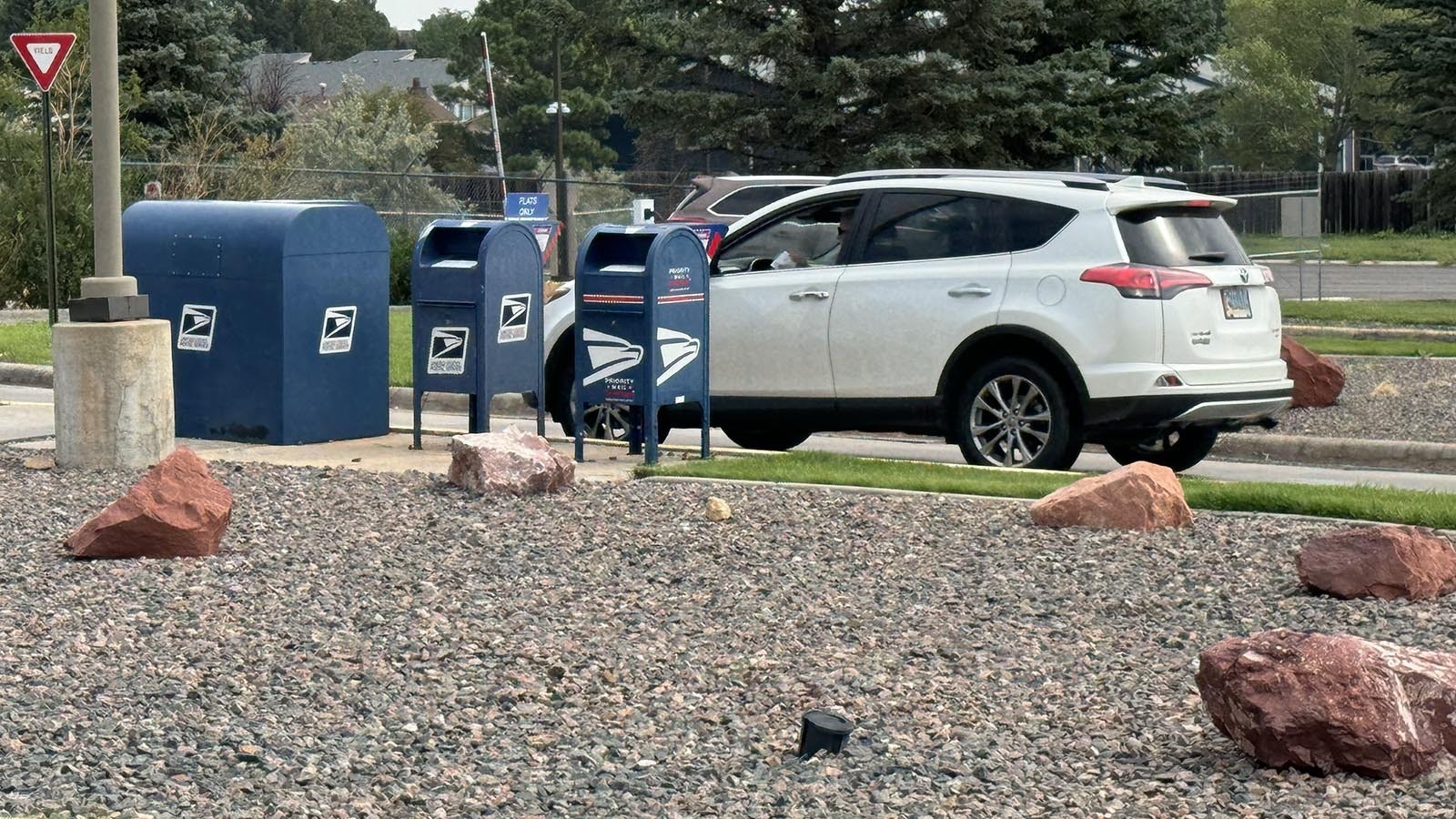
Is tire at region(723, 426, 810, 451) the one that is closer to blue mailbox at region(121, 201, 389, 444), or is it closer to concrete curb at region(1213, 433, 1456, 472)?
blue mailbox at region(121, 201, 389, 444)

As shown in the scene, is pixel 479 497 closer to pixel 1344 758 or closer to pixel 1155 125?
pixel 1344 758

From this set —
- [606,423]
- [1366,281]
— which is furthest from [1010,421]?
[1366,281]

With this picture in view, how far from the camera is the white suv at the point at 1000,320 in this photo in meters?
11.0

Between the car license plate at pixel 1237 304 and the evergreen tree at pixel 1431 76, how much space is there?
22.7 meters

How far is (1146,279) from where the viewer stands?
35.7 ft

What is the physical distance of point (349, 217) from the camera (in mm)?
11695

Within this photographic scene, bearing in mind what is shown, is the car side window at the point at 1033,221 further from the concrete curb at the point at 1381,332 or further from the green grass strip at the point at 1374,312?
the green grass strip at the point at 1374,312

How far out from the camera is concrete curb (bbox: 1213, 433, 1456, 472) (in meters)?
12.8

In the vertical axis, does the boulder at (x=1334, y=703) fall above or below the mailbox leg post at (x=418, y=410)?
below

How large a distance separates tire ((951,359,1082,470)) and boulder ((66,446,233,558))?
4805mm

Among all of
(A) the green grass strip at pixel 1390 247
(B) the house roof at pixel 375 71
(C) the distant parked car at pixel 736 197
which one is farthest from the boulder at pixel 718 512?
(B) the house roof at pixel 375 71

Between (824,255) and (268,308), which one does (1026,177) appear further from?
(268,308)

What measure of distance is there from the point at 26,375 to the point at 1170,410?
33.4ft

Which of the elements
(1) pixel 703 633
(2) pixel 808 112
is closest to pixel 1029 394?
(1) pixel 703 633
